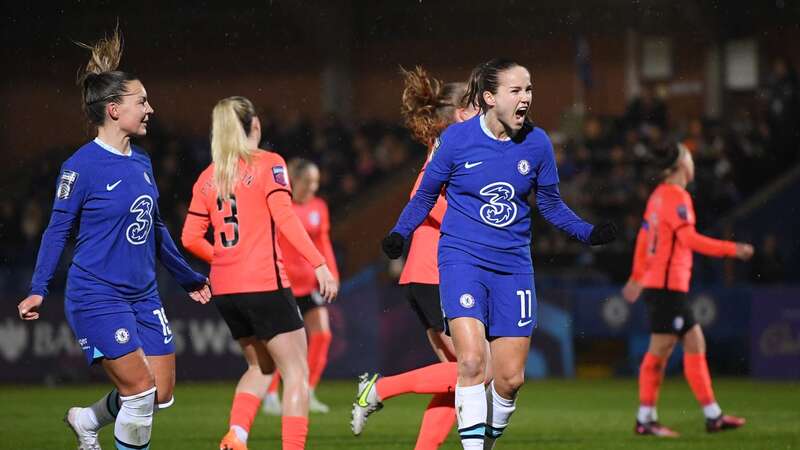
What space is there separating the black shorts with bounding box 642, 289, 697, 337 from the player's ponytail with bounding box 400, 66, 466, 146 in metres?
3.50

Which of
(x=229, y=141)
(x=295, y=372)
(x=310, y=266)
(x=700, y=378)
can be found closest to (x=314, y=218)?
(x=310, y=266)

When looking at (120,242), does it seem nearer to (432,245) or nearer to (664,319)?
(432,245)

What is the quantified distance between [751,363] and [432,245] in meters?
10.5

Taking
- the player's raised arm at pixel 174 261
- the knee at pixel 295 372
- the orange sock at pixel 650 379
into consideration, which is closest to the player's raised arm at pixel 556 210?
the knee at pixel 295 372

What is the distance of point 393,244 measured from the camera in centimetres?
641

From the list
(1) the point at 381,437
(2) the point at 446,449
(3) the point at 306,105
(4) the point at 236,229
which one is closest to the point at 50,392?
(1) the point at 381,437

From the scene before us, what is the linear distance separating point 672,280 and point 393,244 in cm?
464

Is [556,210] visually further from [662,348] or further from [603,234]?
[662,348]

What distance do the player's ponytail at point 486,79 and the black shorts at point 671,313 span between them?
4.12 meters

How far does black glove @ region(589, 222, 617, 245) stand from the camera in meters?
6.52

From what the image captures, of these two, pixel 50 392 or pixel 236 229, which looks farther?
pixel 50 392

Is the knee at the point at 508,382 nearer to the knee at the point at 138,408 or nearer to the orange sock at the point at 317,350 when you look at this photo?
the knee at the point at 138,408

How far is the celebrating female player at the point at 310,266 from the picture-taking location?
488 inches

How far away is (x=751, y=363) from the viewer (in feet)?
55.2
